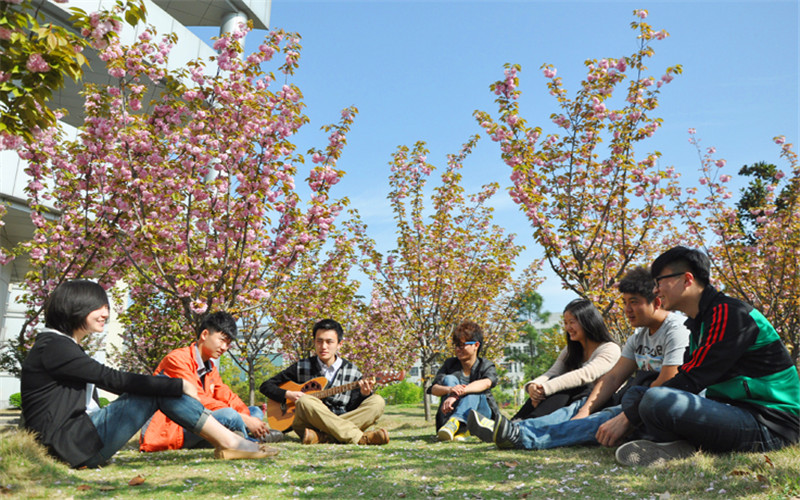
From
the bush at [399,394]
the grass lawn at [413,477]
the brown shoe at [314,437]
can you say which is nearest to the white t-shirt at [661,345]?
the grass lawn at [413,477]

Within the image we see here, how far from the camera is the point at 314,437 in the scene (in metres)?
5.51

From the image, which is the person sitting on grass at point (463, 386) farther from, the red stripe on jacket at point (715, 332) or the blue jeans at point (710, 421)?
the red stripe on jacket at point (715, 332)

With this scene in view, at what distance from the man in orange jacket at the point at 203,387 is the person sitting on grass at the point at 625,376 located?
82.2 inches

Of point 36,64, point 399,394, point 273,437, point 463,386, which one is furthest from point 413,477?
point 399,394

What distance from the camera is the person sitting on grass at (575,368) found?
488 centimetres

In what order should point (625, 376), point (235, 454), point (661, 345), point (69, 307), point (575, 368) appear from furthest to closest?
point (575, 368)
point (625, 376)
point (661, 345)
point (235, 454)
point (69, 307)

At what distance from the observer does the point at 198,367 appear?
5113 mm

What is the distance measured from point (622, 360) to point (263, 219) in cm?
464

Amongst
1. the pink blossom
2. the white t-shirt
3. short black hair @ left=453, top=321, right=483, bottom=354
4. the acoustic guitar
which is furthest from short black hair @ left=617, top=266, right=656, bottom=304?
the pink blossom

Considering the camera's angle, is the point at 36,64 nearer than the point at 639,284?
Yes

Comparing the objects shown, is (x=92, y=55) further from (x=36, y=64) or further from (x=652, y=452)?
(x=652, y=452)

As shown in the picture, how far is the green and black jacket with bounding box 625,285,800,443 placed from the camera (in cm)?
322

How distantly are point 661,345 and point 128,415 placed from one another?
3871mm

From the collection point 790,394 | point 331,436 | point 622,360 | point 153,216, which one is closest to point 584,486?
point 790,394
